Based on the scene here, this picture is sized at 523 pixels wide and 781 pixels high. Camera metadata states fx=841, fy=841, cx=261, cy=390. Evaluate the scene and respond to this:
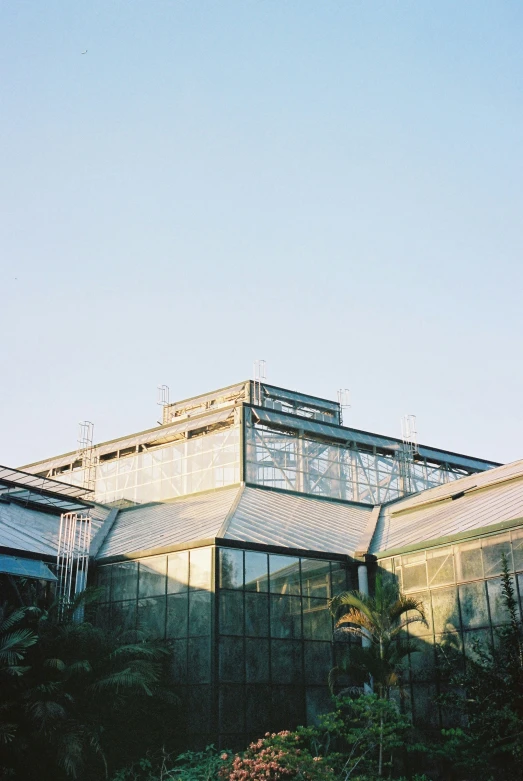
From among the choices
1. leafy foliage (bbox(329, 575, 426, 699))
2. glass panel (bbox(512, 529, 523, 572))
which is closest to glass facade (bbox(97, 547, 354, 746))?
leafy foliage (bbox(329, 575, 426, 699))

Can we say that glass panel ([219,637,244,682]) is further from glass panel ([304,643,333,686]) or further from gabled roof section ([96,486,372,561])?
gabled roof section ([96,486,372,561])

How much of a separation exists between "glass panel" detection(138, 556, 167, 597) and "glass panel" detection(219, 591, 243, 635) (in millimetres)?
2539

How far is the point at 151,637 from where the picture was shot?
83.5 feet

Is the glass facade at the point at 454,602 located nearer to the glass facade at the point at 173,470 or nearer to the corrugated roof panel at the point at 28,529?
the glass facade at the point at 173,470

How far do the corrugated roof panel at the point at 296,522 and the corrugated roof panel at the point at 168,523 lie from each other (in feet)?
2.32

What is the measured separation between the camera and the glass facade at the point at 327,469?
3666 cm

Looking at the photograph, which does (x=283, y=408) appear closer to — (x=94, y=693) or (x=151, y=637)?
(x=151, y=637)

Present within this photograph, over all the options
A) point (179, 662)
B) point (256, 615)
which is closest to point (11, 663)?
point (179, 662)

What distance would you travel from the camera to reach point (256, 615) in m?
25.2

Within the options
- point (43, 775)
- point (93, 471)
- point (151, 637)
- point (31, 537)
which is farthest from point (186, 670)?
point (93, 471)

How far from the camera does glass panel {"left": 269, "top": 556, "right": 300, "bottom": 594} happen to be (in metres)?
26.1

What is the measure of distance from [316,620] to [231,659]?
3.57 meters

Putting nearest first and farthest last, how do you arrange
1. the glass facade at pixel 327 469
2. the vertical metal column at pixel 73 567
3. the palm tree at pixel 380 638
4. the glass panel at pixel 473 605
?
the palm tree at pixel 380 638 → the glass panel at pixel 473 605 → the vertical metal column at pixel 73 567 → the glass facade at pixel 327 469

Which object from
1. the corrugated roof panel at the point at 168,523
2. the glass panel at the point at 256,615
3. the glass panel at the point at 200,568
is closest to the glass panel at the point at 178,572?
the glass panel at the point at 200,568
